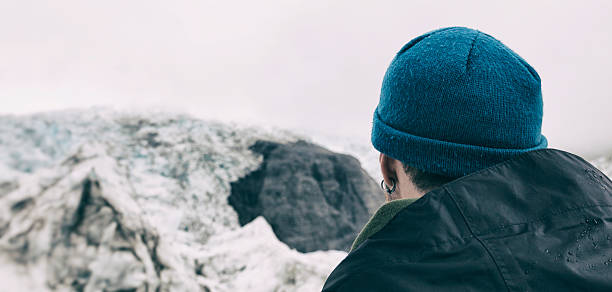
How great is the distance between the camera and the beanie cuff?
32.9 inches

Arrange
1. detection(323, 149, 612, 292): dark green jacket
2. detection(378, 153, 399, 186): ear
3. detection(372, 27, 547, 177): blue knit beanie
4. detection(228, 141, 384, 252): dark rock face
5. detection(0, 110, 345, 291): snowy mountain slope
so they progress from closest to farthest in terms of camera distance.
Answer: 1. detection(323, 149, 612, 292): dark green jacket
2. detection(372, 27, 547, 177): blue knit beanie
3. detection(378, 153, 399, 186): ear
4. detection(0, 110, 345, 291): snowy mountain slope
5. detection(228, 141, 384, 252): dark rock face

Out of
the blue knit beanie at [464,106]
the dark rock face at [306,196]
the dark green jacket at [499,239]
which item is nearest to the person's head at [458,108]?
the blue knit beanie at [464,106]

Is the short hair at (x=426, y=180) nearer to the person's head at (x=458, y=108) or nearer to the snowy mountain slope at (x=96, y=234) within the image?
the person's head at (x=458, y=108)

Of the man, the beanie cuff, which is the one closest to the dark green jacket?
the man

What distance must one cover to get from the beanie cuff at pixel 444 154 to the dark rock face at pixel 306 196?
16.4 feet

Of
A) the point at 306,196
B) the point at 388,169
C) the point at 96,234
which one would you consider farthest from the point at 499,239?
the point at 306,196

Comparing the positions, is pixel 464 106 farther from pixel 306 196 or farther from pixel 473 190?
pixel 306 196

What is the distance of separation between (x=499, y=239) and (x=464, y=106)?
1.00 ft

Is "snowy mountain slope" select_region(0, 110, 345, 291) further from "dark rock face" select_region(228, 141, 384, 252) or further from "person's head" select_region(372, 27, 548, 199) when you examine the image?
"person's head" select_region(372, 27, 548, 199)

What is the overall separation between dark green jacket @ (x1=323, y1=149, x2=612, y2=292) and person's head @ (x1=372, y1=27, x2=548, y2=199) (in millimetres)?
117

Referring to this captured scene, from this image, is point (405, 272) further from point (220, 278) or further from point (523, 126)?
point (220, 278)

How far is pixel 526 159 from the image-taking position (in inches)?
28.8

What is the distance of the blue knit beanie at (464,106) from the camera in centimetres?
83

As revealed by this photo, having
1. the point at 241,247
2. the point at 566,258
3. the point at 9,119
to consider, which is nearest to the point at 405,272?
the point at 566,258
